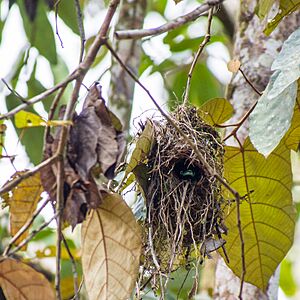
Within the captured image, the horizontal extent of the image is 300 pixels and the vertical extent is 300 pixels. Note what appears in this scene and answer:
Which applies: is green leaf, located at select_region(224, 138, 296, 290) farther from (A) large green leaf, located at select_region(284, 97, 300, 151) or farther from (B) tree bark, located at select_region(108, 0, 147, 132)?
(B) tree bark, located at select_region(108, 0, 147, 132)

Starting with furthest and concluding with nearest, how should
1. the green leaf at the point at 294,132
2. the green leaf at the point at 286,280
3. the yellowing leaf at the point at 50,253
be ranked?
the green leaf at the point at 286,280 < the yellowing leaf at the point at 50,253 < the green leaf at the point at 294,132

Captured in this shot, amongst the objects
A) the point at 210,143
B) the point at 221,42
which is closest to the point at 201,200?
the point at 210,143

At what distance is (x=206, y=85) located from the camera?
2.99 meters

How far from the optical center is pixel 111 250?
1.29 m

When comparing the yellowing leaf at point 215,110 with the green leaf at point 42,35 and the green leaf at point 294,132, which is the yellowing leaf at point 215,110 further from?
the green leaf at point 42,35

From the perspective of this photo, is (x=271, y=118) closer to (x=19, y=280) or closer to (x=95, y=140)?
(x=95, y=140)

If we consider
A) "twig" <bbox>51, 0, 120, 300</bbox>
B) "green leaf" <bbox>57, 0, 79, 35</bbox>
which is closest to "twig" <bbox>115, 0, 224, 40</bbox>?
"twig" <bbox>51, 0, 120, 300</bbox>

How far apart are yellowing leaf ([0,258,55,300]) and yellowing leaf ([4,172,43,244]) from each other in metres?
0.14

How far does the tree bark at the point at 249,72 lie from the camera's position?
1922 millimetres

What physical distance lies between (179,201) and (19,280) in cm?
40

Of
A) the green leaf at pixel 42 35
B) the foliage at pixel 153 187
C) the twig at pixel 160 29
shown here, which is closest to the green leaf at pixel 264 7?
the foliage at pixel 153 187

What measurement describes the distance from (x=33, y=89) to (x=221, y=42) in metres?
0.75

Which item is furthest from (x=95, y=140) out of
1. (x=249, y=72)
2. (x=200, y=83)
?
(x=200, y=83)

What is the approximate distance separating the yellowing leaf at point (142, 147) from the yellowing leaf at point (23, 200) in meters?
0.20
